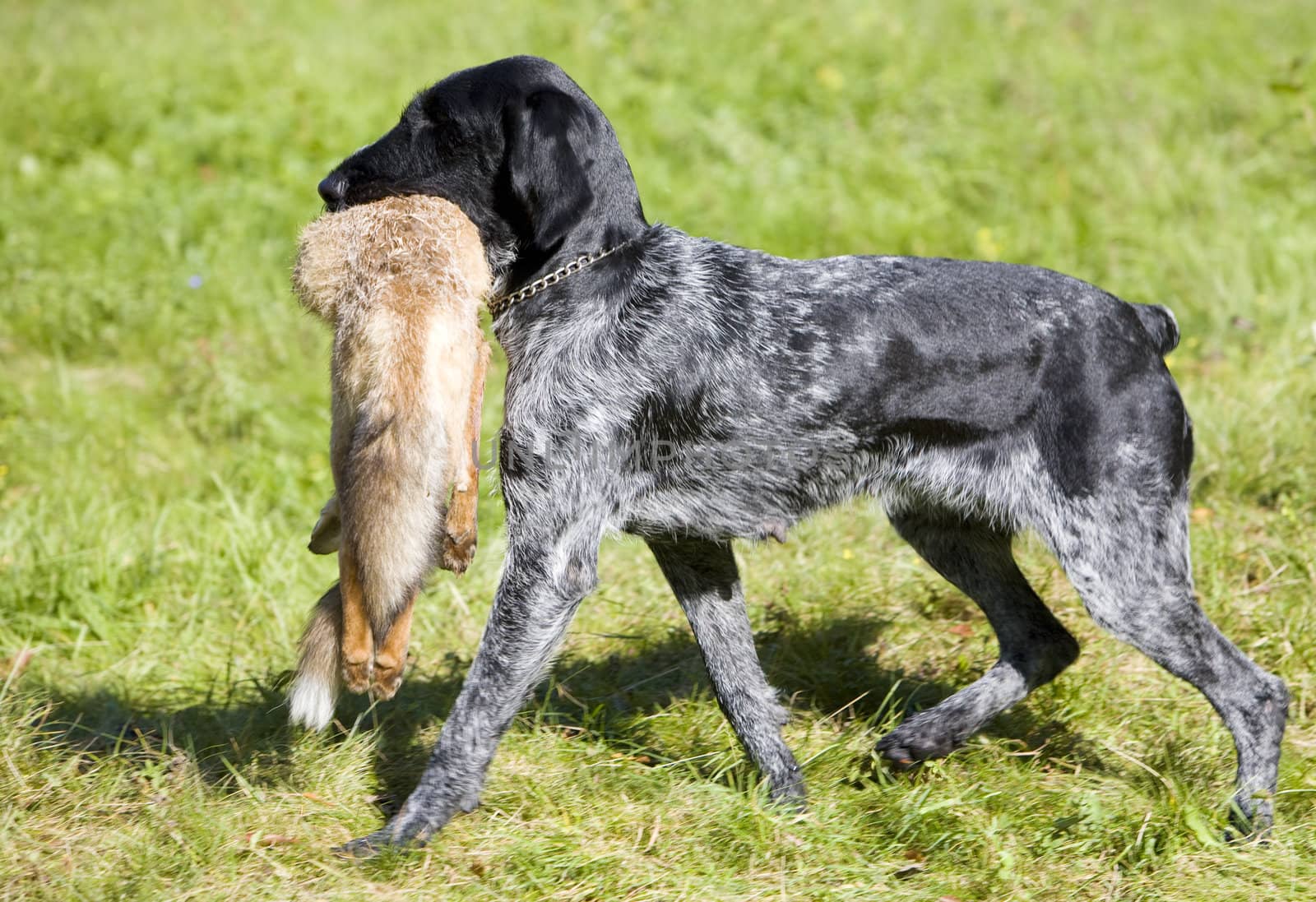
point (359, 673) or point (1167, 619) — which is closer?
point (359, 673)

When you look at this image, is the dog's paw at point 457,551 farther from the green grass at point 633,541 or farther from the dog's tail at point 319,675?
the green grass at point 633,541

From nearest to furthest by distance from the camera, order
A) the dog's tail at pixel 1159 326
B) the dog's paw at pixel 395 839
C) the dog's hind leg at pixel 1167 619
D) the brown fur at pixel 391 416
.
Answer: the brown fur at pixel 391 416
the dog's paw at pixel 395 839
the dog's hind leg at pixel 1167 619
the dog's tail at pixel 1159 326

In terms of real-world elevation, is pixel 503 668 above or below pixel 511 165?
below

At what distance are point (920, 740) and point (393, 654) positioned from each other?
150 centimetres

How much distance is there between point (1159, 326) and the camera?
12.1 ft

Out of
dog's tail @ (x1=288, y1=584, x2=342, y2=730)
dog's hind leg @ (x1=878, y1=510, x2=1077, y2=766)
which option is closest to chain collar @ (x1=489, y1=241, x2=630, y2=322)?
dog's tail @ (x1=288, y1=584, x2=342, y2=730)

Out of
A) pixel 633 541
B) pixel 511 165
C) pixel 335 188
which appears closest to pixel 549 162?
pixel 511 165

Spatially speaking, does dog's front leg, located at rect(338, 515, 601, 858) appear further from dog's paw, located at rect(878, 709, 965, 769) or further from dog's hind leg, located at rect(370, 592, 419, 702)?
dog's paw, located at rect(878, 709, 965, 769)

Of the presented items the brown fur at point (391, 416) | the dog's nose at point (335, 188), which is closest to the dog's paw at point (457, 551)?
the brown fur at point (391, 416)

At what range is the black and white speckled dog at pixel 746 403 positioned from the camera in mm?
3432

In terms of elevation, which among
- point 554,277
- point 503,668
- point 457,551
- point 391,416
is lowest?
point 503,668

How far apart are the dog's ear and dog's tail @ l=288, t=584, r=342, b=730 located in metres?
1.12

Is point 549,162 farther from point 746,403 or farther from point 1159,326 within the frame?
point 1159,326

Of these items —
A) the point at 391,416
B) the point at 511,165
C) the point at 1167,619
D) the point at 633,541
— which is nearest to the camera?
the point at 391,416
